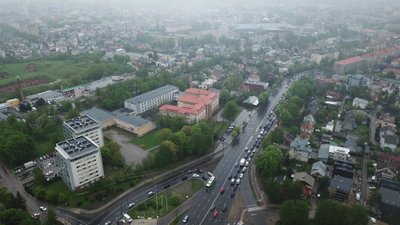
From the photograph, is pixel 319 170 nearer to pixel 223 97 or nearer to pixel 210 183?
pixel 210 183

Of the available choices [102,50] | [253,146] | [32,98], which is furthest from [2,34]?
[253,146]

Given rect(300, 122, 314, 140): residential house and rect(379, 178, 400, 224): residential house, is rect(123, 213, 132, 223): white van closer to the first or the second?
rect(379, 178, 400, 224): residential house

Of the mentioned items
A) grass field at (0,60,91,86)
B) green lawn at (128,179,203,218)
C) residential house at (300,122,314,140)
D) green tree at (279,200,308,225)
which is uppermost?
green tree at (279,200,308,225)

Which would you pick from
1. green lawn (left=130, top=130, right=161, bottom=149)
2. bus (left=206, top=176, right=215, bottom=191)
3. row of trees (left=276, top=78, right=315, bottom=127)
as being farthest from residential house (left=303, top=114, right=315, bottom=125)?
green lawn (left=130, top=130, right=161, bottom=149)

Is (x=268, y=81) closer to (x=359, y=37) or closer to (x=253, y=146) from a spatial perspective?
(x=253, y=146)

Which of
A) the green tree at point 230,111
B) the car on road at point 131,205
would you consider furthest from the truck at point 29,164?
the green tree at point 230,111

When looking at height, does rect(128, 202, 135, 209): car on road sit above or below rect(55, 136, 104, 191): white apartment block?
below
